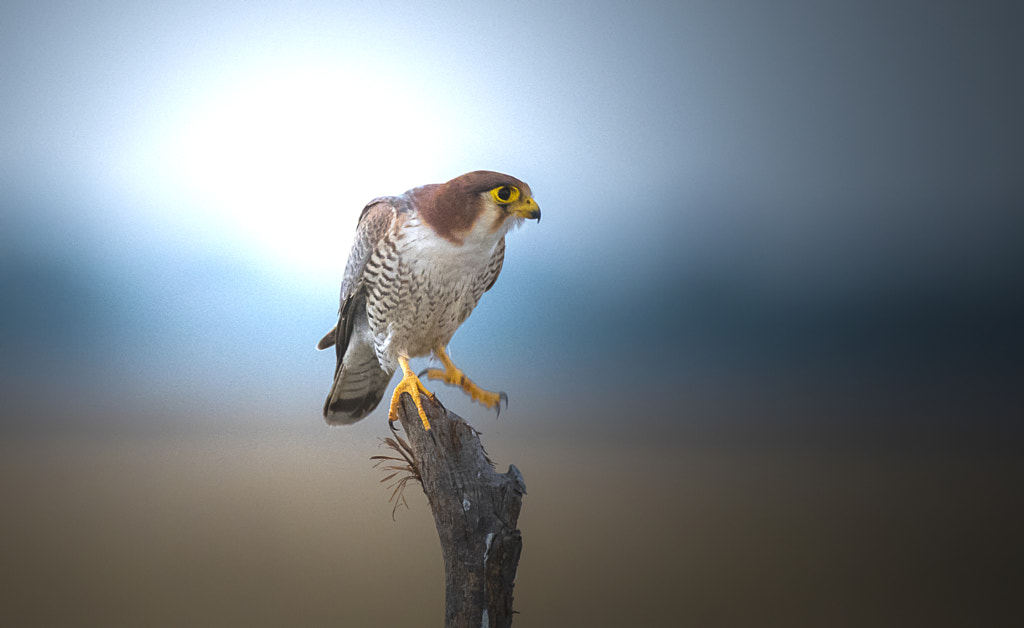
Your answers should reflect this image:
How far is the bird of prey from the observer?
188 centimetres

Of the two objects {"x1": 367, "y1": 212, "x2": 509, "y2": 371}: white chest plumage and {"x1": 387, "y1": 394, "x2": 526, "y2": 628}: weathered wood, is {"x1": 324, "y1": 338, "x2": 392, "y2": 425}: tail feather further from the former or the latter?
{"x1": 387, "y1": 394, "x2": 526, "y2": 628}: weathered wood

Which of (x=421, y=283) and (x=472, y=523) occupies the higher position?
(x=421, y=283)

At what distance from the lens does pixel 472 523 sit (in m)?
1.71

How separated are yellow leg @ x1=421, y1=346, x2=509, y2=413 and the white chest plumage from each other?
0.12m

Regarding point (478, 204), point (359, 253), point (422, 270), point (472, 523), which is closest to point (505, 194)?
point (478, 204)

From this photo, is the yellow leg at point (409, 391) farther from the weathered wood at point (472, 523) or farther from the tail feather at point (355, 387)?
the tail feather at point (355, 387)

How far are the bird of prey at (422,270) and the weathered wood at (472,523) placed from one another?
0.13 meters

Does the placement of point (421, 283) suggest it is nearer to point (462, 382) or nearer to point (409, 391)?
point (409, 391)

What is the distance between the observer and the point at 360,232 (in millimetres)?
2104

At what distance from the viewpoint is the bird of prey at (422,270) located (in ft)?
6.16

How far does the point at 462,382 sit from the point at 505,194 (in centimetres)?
69

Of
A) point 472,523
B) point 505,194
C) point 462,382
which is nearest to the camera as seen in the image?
point 472,523

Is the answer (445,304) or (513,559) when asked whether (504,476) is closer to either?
(513,559)

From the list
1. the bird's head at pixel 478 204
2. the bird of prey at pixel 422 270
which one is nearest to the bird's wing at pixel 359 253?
the bird of prey at pixel 422 270
